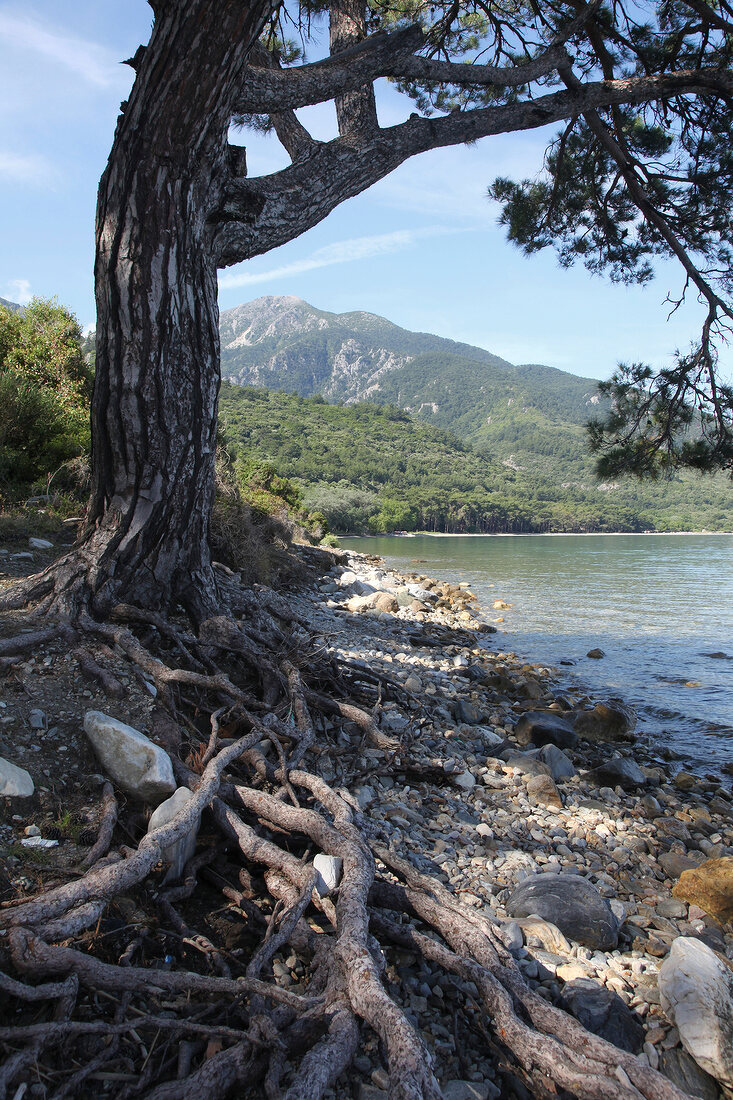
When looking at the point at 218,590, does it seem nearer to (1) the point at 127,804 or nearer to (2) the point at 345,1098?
(1) the point at 127,804

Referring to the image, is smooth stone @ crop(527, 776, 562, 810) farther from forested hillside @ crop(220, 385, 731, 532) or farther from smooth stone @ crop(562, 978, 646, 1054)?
forested hillside @ crop(220, 385, 731, 532)

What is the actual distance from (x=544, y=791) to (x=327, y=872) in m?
2.16

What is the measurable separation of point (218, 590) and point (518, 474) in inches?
3929

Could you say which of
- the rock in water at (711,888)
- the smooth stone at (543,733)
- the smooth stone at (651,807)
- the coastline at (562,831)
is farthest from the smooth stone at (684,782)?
the rock in water at (711,888)

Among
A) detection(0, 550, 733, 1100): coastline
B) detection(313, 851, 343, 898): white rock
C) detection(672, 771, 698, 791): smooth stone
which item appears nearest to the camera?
detection(0, 550, 733, 1100): coastline

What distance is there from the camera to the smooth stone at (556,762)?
163 inches

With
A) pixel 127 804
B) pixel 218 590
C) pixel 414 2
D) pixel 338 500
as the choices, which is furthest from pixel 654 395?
pixel 338 500

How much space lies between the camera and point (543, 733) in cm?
475

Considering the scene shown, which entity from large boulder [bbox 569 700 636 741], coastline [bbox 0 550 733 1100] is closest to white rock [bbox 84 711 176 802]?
coastline [bbox 0 550 733 1100]

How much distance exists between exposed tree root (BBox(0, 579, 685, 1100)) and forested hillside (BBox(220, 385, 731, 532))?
43937mm

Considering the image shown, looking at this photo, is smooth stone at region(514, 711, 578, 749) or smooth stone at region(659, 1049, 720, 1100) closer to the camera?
smooth stone at region(659, 1049, 720, 1100)

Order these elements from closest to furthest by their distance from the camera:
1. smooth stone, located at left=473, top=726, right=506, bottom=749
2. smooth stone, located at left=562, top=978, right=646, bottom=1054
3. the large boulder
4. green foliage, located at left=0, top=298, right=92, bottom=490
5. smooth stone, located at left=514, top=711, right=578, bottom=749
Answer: smooth stone, located at left=562, top=978, right=646, bottom=1054 < smooth stone, located at left=473, top=726, right=506, bottom=749 < smooth stone, located at left=514, top=711, right=578, bottom=749 < the large boulder < green foliage, located at left=0, top=298, right=92, bottom=490

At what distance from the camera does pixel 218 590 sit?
161 inches

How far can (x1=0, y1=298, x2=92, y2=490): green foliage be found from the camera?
6.91m
